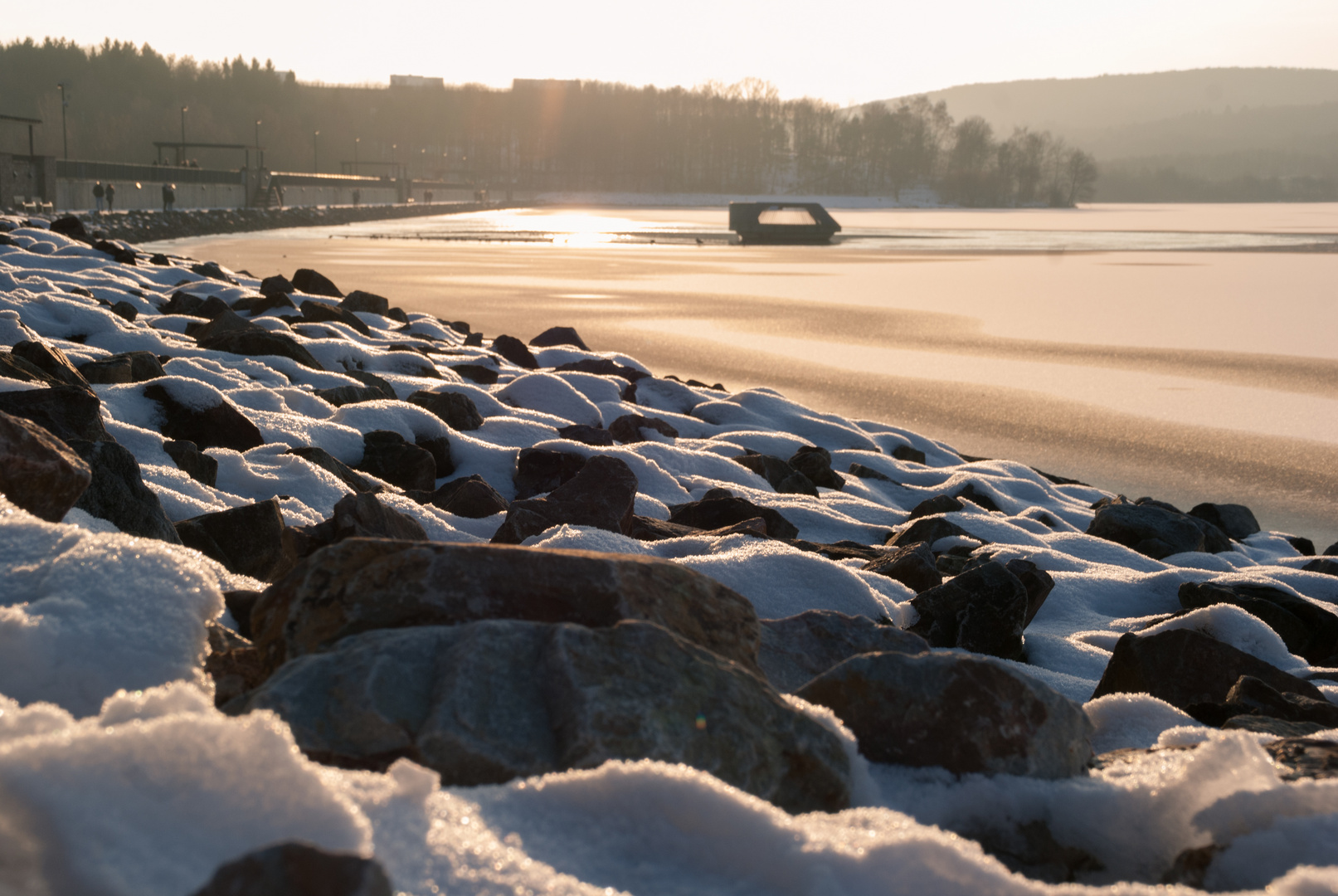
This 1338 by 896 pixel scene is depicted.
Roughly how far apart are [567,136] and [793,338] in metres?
133

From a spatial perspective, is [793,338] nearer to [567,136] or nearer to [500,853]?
[500,853]

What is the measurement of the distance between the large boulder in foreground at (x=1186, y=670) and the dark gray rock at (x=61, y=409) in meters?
2.78

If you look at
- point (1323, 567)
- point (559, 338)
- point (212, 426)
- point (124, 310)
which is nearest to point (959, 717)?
point (212, 426)

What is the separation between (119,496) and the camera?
2.44 meters

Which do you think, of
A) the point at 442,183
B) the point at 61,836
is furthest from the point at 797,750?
the point at 442,183

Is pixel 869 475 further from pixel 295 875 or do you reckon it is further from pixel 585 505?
pixel 295 875

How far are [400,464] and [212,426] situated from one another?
28.7 inches

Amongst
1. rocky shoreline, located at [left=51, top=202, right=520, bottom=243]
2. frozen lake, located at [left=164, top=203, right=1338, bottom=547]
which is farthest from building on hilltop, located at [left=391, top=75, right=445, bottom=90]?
frozen lake, located at [left=164, top=203, right=1338, bottom=547]

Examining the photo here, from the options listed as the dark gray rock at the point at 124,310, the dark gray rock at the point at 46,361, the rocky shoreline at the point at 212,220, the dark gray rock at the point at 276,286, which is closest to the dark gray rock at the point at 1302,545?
the dark gray rock at the point at 46,361

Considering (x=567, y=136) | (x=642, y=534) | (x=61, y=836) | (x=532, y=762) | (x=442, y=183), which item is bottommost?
(x=642, y=534)

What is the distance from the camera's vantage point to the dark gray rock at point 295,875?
0.86m

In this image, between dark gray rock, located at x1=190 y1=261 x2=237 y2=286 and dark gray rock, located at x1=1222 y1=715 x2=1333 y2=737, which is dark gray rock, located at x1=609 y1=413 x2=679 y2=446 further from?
dark gray rock, located at x1=190 y1=261 x2=237 y2=286

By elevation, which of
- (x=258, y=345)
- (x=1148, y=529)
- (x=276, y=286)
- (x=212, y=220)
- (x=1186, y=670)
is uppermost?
(x=212, y=220)

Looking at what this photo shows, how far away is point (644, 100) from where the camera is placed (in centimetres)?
14262
